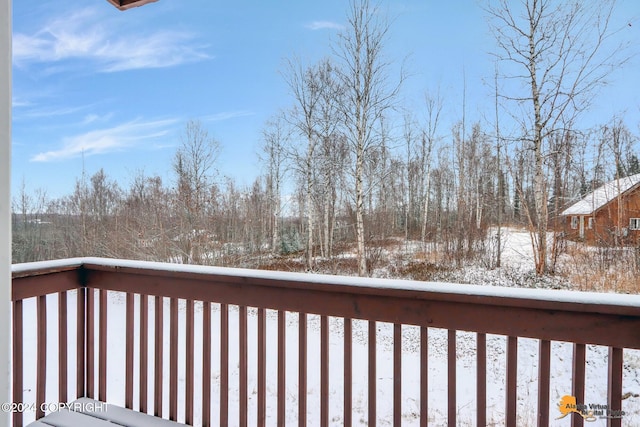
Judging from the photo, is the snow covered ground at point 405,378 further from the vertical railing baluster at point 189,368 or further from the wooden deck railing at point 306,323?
the vertical railing baluster at point 189,368

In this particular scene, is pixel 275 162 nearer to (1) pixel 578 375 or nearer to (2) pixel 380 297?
(2) pixel 380 297

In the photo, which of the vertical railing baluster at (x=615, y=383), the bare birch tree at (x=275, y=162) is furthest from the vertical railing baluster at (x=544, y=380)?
the bare birch tree at (x=275, y=162)


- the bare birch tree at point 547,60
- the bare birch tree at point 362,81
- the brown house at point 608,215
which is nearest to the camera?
the bare birch tree at point 547,60

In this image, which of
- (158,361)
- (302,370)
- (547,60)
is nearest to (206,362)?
(158,361)

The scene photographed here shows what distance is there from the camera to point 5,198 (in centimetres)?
63

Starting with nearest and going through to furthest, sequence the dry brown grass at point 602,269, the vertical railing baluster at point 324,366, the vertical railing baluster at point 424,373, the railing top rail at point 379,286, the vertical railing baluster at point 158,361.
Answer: the railing top rail at point 379,286
the vertical railing baluster at point 424,373
the vertical railing baluster at point 324,366
the vertical railing baluster at point 158,361
the dry brown grass at point 602,269

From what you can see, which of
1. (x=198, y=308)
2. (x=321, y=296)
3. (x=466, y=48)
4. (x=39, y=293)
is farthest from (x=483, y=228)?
(x=39, y=293)

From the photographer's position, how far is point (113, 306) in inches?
250

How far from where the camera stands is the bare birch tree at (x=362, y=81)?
25.3ft

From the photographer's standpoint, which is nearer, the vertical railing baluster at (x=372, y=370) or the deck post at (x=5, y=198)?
the deck post at (x=5, y=198)

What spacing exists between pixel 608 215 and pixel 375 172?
511 centimetres

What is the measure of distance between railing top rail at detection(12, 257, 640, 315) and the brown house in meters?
6.90

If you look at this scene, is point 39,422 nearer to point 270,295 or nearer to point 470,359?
point 270,295

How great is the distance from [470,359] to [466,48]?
6643 mm
